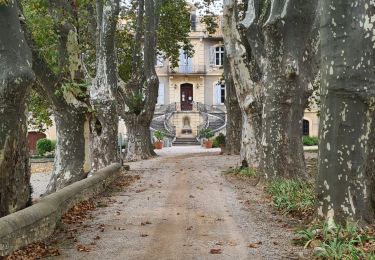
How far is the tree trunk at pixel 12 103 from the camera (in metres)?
6.93

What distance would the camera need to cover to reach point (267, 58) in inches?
505

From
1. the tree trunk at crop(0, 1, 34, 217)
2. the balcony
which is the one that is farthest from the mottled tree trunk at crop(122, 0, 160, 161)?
the balcony

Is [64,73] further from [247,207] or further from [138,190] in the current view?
[247,207]

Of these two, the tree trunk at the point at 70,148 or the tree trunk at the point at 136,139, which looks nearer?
the tree trunk at the point at 70,148

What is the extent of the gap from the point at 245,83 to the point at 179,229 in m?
9.24

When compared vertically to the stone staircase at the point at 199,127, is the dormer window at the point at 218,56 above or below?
above

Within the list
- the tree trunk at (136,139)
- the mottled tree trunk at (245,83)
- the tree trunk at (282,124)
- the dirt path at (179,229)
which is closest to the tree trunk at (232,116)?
the tree trunk at (136,139)

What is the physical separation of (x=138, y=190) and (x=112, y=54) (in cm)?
619

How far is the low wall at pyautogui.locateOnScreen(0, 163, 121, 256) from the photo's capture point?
19.6 ft

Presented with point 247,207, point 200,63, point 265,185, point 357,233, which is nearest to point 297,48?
point 265,185

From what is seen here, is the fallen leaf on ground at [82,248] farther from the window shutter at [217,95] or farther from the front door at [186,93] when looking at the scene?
the front door at [186,93]

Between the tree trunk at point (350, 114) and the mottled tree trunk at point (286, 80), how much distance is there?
533cm

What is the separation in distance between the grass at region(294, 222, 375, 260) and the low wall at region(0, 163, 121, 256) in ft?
10.6

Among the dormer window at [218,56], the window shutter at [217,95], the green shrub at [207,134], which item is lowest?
the green shrub at [207,134]
